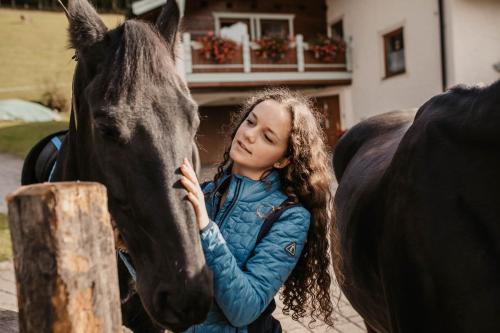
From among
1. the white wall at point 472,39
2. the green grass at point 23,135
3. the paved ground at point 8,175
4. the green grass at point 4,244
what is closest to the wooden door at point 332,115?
the white wall at point 472,39

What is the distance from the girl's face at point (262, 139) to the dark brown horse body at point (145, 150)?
204 millimetres

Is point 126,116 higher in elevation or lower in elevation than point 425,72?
lower

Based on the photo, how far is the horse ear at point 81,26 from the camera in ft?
6.35

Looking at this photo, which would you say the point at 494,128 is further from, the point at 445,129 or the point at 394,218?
the point at 394,218

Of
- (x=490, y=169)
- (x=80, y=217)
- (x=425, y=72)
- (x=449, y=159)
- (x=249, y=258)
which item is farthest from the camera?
(x=425, y=72)

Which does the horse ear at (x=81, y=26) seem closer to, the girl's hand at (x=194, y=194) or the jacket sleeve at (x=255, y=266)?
the girl's hand at (x=194, y=194)

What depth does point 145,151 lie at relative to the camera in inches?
62.1

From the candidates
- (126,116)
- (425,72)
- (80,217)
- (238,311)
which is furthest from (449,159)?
(425,72)

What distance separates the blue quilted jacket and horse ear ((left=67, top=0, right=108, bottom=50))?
82 centimetres

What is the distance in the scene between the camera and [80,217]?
101cm

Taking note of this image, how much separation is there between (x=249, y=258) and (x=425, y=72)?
12528 millimetres

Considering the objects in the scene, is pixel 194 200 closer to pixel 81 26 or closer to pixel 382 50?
pixel 81 26

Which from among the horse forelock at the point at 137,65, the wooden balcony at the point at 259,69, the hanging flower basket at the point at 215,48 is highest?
the hanging flower basket at the point at 215,48

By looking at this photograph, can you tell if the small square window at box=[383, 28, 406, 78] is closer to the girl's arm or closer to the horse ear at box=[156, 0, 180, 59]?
the horse ear at box=[156, 0, 180, 59]
